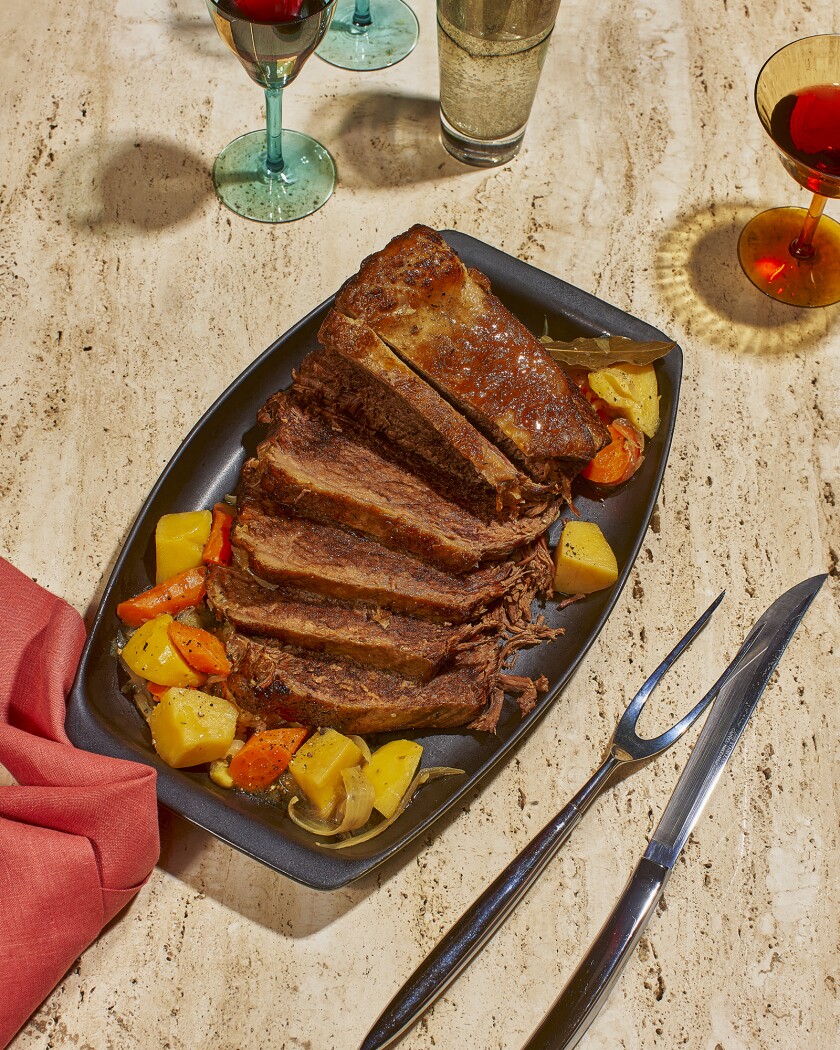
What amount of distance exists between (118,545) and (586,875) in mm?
1830

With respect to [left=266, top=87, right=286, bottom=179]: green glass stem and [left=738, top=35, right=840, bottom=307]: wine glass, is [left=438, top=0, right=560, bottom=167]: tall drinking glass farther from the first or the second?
[left=738, top=35, right=840, bottom=307]: wine glass

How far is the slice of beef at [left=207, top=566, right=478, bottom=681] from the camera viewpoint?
2.91m

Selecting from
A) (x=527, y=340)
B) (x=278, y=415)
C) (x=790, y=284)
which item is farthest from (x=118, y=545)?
(x=790, y=284)

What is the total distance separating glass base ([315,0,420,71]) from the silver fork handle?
317 cm

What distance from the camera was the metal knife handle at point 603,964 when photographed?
2.88 metres

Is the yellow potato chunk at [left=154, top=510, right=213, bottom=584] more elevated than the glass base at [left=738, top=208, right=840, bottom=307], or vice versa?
the glass base at [left=738, top=208, right=840, bottom=307]

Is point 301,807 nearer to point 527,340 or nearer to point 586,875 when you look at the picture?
point 586,875

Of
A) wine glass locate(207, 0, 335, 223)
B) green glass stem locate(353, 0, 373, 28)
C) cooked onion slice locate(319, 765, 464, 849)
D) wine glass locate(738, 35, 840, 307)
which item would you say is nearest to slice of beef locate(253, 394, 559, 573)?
cooked onion slice locate(319, 765, 464, 849)

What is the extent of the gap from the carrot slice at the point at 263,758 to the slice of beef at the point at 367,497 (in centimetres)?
62

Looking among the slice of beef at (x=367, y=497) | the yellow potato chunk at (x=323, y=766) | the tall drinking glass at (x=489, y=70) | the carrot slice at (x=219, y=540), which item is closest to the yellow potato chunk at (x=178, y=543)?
the carrot slice at (x=219, y=540)

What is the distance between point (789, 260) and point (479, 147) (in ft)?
4.26

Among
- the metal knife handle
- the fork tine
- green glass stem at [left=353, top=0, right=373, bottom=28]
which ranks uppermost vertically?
green glass stem at [left=353, top=0, right=373, bottom=28]

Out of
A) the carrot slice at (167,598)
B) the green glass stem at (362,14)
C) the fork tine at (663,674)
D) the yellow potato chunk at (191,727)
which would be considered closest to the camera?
the yellow potato chunk at (191,727)

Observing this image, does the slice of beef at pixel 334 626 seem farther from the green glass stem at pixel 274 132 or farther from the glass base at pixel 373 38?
the glass base at pixel 373 38
